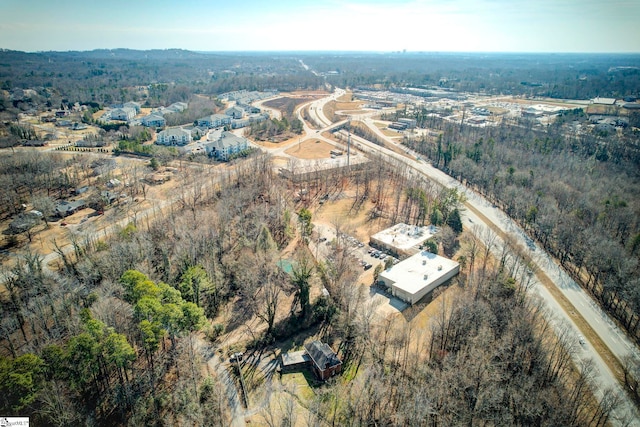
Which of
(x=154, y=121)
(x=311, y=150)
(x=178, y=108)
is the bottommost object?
(x=311, y=150)

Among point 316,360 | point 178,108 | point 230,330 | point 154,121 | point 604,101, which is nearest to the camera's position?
point 316,360

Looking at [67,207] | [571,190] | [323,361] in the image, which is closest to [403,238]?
[323,361]

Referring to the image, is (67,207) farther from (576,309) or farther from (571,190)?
(571,190)

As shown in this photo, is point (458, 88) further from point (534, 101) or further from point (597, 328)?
point (597, 328)

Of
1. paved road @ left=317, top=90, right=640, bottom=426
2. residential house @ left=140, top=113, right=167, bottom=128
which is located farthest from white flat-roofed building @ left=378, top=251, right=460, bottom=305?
residential house @ left=140, top=113, right=167, bottom=128

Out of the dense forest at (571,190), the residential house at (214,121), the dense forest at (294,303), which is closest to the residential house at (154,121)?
the residential house at (214,121)
